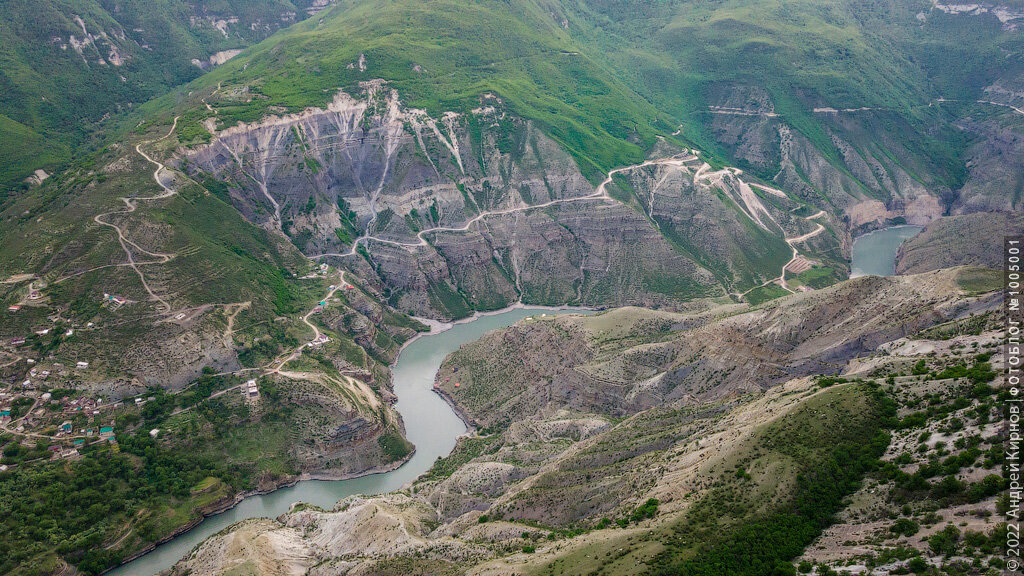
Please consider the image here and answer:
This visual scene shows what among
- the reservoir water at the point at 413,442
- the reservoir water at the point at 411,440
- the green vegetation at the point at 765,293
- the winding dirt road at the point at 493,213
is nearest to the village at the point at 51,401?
the reservoir water at the point at 411,440

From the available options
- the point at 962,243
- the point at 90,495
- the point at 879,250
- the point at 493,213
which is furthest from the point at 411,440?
the point at 879,250

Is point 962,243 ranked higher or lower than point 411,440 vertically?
higher

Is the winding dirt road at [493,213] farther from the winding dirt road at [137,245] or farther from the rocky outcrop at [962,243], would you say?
the rocky outcrop at [962,243]

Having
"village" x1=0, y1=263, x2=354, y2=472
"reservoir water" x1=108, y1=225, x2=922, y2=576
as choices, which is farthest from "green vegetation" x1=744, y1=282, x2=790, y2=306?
"village" x1=0, y1=263, x2=354, y2=472

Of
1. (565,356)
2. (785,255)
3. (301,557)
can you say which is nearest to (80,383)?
(301,557)

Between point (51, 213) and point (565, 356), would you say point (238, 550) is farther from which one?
point (51, 213)

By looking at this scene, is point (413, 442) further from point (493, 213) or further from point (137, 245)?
point (493, 213)
